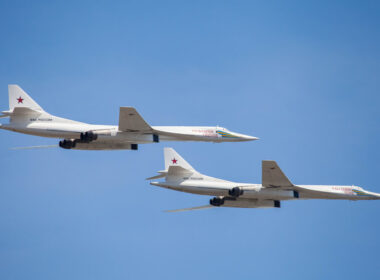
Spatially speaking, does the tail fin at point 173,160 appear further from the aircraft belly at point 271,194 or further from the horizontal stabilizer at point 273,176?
the horizontal stabilizer at point 273,176

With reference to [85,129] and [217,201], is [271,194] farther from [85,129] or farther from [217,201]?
[85,129]

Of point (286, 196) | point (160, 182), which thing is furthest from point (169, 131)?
point (286, 196)

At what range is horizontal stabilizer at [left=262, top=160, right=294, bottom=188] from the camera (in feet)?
230

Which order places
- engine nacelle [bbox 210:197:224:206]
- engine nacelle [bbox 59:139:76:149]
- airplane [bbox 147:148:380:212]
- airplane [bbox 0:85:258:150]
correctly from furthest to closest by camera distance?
engine nacelle [bbox 210:197:224:206] → engine nacelle [bbox 59:139:76:149] → airplane [bbox 147:148:380:212] → airplane [bbox 0:85:258:150]

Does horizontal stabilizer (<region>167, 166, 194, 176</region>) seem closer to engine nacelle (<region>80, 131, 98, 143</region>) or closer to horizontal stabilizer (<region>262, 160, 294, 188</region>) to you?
horizontal stabilizer (<region>262, 160, 294, 188</region>)

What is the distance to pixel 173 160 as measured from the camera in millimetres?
77750

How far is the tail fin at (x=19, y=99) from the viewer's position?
70.8m

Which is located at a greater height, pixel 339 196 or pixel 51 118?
pixel 51 118

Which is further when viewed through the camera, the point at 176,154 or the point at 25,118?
the point at 176,154

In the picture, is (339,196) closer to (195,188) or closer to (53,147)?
(195,188)

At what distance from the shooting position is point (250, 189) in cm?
7219

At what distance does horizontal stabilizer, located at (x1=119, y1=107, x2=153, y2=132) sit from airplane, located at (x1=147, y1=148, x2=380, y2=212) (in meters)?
4.40

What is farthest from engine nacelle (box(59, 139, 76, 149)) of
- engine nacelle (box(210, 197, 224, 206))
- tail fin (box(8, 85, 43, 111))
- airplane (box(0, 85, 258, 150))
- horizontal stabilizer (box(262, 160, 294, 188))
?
horizontal stabilizer (box(262, 160, 294, 188))

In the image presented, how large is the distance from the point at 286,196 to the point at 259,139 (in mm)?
4502
